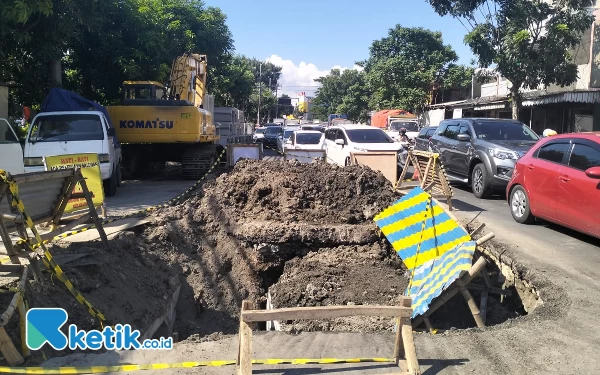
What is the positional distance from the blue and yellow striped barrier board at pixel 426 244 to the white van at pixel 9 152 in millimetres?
7895

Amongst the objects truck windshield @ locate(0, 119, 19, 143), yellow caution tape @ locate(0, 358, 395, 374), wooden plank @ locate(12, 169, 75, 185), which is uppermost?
truck windshield @ locate(0, 119, 19, 143)

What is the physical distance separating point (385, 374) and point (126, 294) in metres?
3.67

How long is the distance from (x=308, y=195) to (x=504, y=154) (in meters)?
4.98

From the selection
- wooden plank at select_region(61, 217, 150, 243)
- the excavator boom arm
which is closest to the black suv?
wooden plank at select_region(61, 217, 150, 243)

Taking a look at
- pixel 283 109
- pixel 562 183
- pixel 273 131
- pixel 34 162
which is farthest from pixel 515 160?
pixel 283 109

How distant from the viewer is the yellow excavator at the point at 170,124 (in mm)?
14500

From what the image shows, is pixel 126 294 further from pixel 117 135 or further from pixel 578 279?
pixel 117 135

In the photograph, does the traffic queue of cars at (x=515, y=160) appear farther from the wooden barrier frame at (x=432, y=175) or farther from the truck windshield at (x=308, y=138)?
the wooden barrier frame at (x=432, y=175)

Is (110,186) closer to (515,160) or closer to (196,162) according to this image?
(196,162)

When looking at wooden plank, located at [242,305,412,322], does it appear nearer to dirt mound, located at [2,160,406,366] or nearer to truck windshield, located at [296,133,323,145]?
dirt mound, located at [2,160,406,366]

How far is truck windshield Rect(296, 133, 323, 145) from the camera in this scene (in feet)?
63.7

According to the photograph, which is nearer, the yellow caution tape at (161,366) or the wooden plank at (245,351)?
the wooden plank at (245,351)

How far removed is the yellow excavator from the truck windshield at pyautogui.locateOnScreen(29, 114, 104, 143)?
5.62 ft

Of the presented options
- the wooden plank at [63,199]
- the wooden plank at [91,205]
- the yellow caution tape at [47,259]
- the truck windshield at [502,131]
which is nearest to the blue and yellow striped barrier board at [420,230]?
the yellow caution tape at [47,259]
